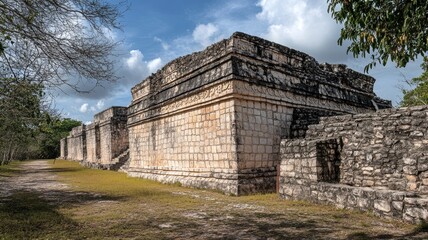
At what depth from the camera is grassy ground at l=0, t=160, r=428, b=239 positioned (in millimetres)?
4328

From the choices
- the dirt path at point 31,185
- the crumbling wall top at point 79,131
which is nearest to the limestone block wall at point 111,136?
the dirt path at point 31,185

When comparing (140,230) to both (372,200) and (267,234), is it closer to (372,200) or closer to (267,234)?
(267,234)

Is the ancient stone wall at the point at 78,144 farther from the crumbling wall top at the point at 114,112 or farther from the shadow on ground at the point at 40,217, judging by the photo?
the shadow on ground at the point at 40,217

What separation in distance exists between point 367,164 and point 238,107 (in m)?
3.24

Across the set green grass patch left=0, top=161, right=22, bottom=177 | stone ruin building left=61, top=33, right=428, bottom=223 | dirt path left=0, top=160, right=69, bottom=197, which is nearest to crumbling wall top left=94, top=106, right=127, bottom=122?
green grass patch left=0, top=161, right=22, bottom=177

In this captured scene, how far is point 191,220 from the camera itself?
5234 millimetres

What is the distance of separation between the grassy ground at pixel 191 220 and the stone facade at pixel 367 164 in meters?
0.25

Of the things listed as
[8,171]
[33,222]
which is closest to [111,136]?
[8,171]

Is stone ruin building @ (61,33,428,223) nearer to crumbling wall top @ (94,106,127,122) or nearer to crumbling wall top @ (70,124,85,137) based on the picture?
crumbling wall top @ (94,106,127,122)

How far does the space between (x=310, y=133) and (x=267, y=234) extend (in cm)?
404

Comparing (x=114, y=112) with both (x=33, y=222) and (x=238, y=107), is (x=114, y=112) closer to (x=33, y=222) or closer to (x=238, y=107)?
(x=238, y=107)

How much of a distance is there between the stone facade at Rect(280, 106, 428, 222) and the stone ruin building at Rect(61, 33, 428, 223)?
2cm

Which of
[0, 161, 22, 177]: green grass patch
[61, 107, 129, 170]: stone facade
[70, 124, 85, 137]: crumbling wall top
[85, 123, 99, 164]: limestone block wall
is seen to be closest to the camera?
[0, 161, 22, 177]: green grass patch

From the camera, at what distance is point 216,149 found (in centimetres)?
870
